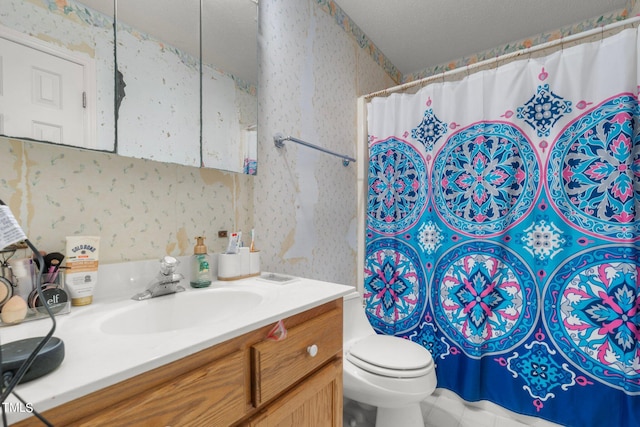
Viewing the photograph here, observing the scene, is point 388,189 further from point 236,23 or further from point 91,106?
point 91,106

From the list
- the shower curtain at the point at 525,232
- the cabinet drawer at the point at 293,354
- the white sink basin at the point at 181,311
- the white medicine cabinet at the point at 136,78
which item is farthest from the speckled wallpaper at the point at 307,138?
the cabinet drawer at the point at 293,354

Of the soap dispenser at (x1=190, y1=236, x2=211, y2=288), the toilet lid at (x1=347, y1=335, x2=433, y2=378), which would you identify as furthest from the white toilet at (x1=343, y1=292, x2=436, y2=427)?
the soap dispenser at (x1=190, y1=236, x2=211, y2=288)

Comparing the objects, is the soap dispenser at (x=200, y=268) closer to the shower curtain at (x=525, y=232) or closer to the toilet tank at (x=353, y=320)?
the toilet tank at (x=353, y=320)

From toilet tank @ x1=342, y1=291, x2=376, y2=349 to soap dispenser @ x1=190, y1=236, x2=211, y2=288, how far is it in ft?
2.30

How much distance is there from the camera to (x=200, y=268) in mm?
1010

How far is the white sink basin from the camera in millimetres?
759

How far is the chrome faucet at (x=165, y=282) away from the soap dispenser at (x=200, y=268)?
7cm

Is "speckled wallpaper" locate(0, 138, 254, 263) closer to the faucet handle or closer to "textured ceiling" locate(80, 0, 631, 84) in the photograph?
the faucet handle

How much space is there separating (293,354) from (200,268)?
44 cm

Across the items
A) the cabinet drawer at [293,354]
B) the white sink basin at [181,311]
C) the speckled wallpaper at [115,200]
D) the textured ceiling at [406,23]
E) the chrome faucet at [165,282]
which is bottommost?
the cabinet drawer at [293,354]

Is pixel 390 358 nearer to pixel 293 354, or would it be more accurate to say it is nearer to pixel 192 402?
pixel 293 354

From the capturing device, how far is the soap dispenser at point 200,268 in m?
1.00

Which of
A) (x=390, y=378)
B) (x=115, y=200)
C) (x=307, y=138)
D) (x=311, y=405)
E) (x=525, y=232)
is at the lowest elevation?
(x=390, y=378)
